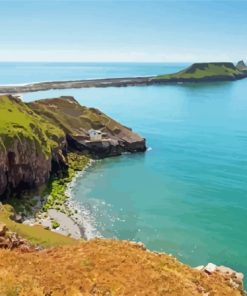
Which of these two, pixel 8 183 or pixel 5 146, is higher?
pixel 5 146

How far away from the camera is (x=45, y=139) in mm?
90750

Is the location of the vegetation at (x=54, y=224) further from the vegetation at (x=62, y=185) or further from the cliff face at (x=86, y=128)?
the cliff face at (x=86, y=128)

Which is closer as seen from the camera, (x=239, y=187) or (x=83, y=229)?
(x=83, y=229)

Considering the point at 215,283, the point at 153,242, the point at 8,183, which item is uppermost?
the point at 215,283

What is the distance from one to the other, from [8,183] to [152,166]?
40.5 meters

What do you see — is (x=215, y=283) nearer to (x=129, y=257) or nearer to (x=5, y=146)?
(x=129, y=257)

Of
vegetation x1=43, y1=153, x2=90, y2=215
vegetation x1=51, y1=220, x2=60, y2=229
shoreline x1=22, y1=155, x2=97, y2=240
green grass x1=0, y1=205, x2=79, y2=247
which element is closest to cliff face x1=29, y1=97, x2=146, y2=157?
vegetation x1=43, y1=153, x2=90, y2=215

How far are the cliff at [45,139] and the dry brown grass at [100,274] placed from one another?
47.0 meters

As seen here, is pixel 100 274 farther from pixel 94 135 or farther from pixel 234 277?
pixel 94 135

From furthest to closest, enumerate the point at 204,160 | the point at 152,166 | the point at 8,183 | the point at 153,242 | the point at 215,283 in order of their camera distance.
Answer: the point at 204,160
the point at 152,166
the point at 8,183
the point at 153,242
the point at 215,283

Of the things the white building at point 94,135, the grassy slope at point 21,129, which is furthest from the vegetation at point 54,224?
the white building at point 94,135

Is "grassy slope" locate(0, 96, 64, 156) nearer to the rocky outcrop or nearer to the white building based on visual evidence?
the white building

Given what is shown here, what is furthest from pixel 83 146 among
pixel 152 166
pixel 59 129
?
pixel 152 166

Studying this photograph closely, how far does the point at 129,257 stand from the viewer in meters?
28.2
